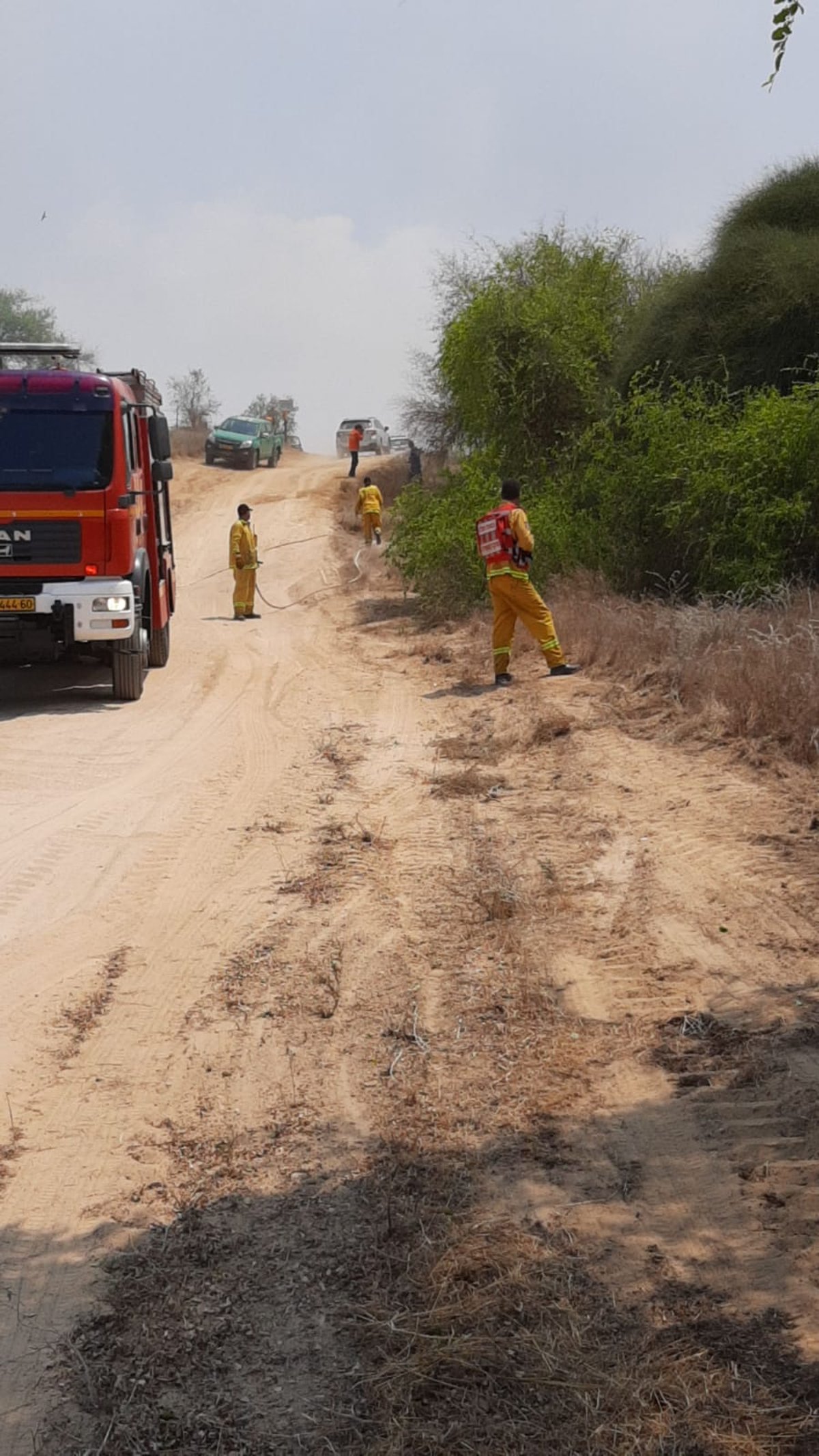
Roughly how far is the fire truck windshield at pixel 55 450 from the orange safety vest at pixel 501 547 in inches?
135

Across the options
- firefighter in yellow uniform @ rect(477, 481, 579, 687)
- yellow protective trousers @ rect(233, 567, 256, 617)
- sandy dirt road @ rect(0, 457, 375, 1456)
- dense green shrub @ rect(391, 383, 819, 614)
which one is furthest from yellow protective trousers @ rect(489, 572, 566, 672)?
yellow protective trousers @ rect(233, 567, 256, 617)

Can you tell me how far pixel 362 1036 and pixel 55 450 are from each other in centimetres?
852

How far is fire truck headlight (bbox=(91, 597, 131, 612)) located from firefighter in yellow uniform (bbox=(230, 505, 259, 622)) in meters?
6.10

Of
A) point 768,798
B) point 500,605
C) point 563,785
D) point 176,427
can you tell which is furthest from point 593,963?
point 176,427

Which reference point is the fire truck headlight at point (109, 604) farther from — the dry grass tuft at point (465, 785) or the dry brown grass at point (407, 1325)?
the dry brown grass at point (407, 1325)

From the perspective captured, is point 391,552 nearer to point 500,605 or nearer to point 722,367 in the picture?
point 722,367

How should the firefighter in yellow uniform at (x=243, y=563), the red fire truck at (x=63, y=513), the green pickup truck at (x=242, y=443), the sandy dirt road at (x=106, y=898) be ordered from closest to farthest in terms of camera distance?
the sandy dirt road at (x=106, y=898), the red fire truck at (x=63, y=513), the firefighter in yellow uniform at (x=243, y=563), the green pickup truck at (x=242, y=443)

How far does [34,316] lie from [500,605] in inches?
2656

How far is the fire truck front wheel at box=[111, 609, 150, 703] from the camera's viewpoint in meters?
12.6

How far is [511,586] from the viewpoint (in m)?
12.2

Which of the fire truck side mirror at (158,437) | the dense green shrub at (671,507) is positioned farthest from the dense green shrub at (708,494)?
the fire truck side mirror at (158,437)

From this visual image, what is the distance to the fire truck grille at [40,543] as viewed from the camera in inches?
475

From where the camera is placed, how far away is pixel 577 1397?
2.92 metres

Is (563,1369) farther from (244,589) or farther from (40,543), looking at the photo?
(244,589)
